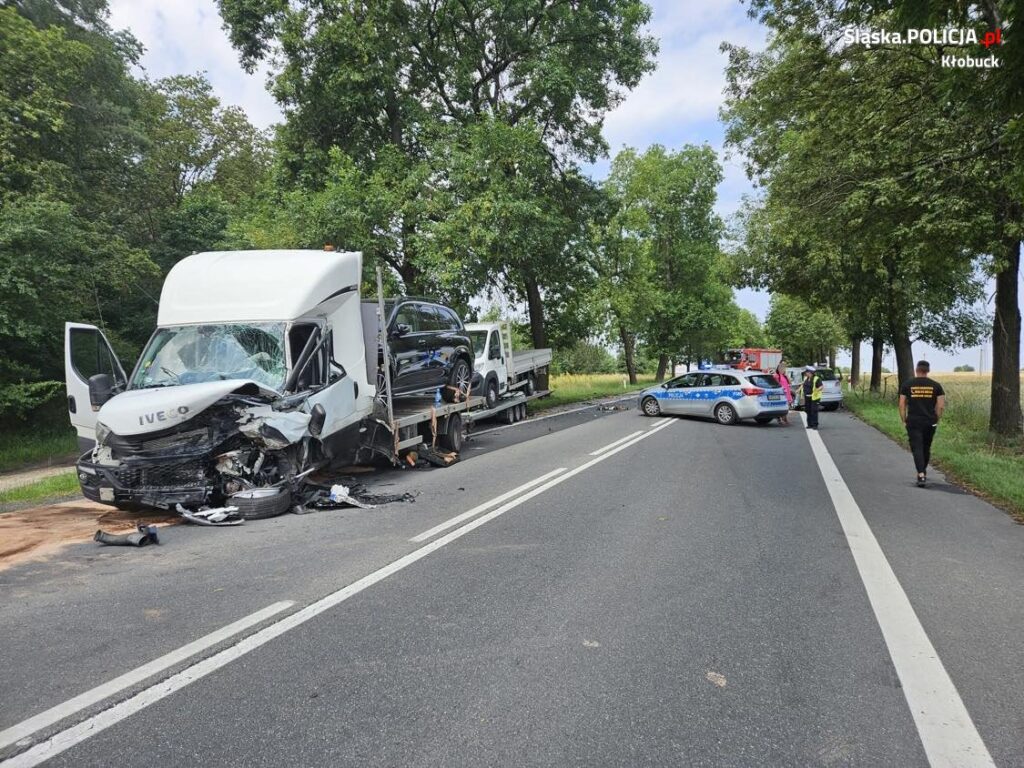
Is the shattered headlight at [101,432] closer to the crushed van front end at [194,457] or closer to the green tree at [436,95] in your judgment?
the crushed van front end at [194,457]

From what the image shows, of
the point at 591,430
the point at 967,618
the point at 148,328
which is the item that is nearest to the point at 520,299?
the point at 591,430

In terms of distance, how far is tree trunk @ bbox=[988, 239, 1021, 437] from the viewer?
1234 centimetres

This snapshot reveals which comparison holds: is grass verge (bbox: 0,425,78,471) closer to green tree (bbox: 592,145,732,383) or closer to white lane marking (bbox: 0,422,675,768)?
white lane marking (bbox: 0,422,675,768)

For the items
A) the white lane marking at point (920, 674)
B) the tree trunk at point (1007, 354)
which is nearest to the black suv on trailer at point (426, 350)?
the white lane marking at point (920, 674)

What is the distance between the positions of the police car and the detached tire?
43.2 ft

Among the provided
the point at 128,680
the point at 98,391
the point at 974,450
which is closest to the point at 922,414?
the point at 974,450

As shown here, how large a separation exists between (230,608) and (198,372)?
12.8 ft

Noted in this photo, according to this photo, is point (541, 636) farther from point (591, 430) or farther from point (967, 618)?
point (591, 430)

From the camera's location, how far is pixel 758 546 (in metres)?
5.55

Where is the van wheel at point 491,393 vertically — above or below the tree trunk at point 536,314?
below

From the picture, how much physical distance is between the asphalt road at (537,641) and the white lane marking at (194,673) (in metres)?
0.01

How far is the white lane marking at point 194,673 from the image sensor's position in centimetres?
263

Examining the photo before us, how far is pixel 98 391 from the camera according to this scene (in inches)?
282

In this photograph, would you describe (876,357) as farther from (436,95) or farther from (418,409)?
(418,409)
